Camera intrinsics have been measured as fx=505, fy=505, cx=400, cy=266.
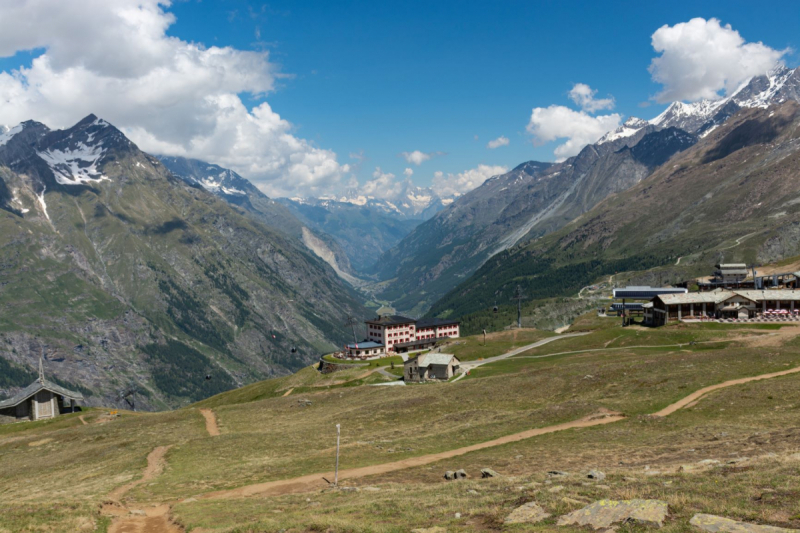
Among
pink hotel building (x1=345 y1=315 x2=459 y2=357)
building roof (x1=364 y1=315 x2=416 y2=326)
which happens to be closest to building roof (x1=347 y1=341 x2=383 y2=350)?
pink hotel building (x1=345 y1=315 x2=459 y2=357)

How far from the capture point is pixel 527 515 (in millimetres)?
24125

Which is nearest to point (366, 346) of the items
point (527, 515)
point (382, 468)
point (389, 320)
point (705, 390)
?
point (389, 320)

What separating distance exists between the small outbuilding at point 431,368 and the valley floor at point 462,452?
18.5ft

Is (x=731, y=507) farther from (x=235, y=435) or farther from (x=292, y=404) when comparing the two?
(x=292, y=404)

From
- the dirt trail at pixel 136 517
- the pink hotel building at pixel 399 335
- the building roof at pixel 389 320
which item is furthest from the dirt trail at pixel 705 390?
the building roof at pixel 389 320

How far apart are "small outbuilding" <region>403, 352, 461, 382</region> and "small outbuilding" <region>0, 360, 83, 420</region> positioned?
259 feet

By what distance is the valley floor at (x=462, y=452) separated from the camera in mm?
27219

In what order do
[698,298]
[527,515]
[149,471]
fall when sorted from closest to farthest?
Result: [527,515]
[149,471]
[698,298]

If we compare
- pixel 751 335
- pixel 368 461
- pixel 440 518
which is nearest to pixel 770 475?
pixel 440 518

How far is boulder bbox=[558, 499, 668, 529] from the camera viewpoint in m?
21.1

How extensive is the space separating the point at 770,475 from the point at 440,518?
17531 mm

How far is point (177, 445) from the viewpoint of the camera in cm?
6600

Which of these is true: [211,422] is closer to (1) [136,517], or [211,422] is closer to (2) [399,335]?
(1) [136,517]

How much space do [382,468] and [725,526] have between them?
32.1m
